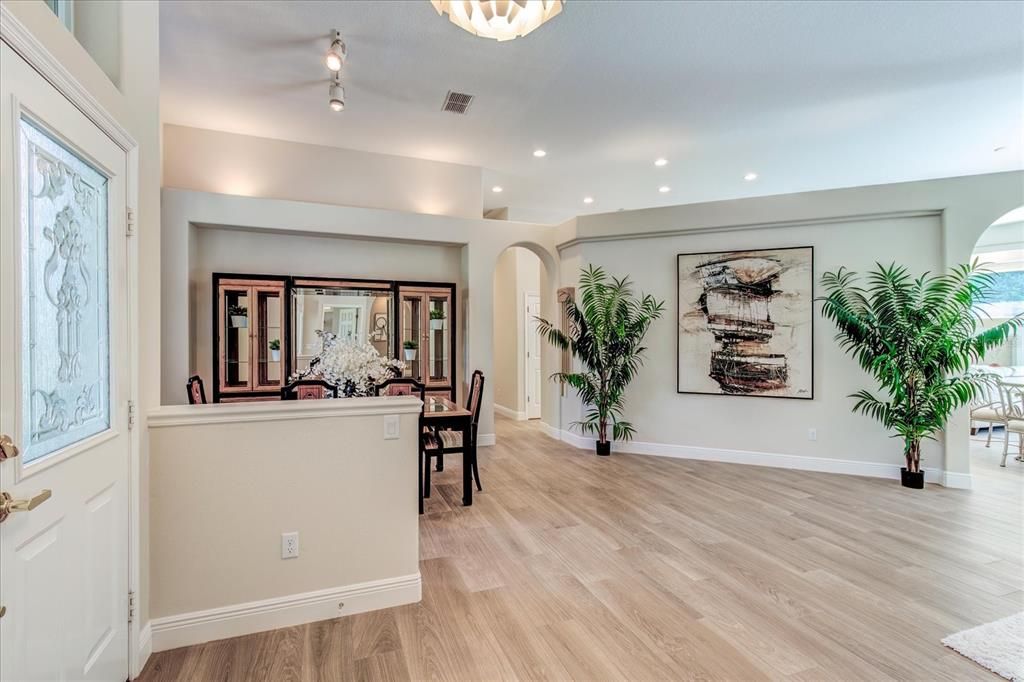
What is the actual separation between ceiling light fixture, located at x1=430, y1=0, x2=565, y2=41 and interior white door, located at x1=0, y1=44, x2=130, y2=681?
1260mm

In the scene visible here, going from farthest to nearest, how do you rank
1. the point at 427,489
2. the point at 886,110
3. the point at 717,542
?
the point at 886,110 < the point at 427,489 < the point at 717,542

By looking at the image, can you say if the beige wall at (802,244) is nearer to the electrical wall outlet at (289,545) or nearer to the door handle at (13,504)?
the electrical wall outlet at (289,545)

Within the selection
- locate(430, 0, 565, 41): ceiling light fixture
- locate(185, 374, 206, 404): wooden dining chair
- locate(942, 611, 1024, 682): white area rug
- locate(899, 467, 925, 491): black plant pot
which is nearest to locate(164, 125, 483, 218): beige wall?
locate(185, 374, 206, 404): wooden dining chair

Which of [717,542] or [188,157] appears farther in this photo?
[188,157]

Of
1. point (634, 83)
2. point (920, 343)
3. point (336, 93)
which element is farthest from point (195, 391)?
point (920, 343)

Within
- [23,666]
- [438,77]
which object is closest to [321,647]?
[23,666]

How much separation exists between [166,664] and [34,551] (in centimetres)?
103

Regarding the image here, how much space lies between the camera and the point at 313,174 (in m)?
5.49

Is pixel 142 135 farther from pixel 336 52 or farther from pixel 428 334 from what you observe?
pixel 428 334

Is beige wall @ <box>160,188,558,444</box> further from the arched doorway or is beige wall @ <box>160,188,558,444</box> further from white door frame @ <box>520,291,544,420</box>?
the arched doorway

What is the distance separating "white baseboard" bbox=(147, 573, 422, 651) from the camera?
2.02 metres

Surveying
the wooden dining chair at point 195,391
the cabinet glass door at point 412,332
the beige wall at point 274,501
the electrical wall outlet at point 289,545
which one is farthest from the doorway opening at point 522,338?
the electrical wall outlet at point 289,545

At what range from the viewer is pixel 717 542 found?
10.1 feet

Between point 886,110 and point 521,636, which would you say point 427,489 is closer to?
point 521,636
